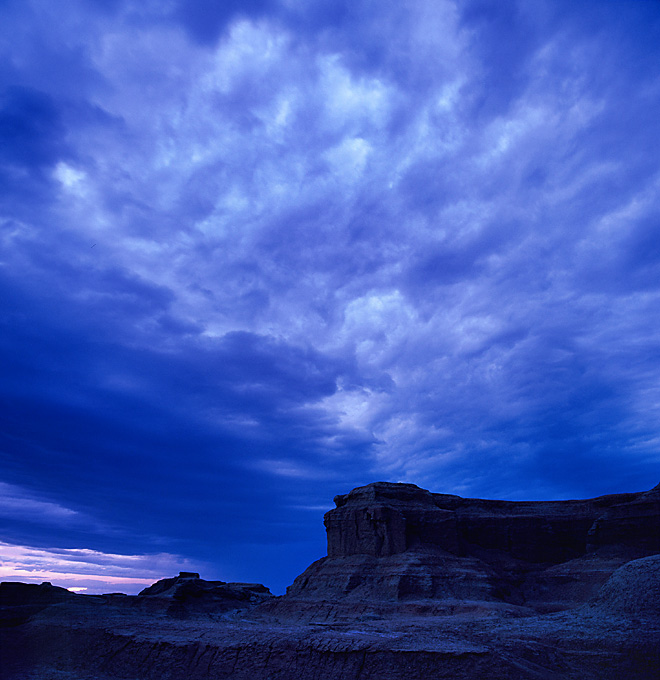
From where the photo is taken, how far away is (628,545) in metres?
54.6

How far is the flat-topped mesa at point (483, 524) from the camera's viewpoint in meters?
56.0

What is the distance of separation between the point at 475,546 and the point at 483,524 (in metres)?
3.10

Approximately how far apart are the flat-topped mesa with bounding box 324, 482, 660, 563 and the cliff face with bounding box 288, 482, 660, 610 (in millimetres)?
114

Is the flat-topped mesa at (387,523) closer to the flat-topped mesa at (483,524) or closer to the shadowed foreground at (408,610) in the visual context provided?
the flat-topped mesa at (483,524)

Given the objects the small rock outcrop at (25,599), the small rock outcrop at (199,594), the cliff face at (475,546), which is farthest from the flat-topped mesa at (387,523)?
the small rock outcrop at (25,599)

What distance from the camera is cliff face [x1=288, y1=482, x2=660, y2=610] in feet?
161

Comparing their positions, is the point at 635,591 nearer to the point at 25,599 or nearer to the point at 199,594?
the point at 25,599

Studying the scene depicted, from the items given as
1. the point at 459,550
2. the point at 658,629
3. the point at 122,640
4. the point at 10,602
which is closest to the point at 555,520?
the point at 459,550

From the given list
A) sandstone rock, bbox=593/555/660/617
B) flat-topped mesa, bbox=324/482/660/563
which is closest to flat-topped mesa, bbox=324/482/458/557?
flat-topped mesa, bbox=324/482/660/563

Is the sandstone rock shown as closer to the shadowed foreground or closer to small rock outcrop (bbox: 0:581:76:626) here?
the shadowed foreground

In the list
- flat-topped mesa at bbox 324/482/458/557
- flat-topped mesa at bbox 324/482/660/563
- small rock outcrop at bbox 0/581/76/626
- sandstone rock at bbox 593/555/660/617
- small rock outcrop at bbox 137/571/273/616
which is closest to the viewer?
sandstone rock at bbox 593/555/660/617

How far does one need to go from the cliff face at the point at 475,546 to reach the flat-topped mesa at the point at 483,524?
11 centimetres

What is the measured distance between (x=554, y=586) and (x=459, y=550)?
10.2 meters

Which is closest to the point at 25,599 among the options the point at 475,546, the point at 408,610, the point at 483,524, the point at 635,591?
the point at 408,610
